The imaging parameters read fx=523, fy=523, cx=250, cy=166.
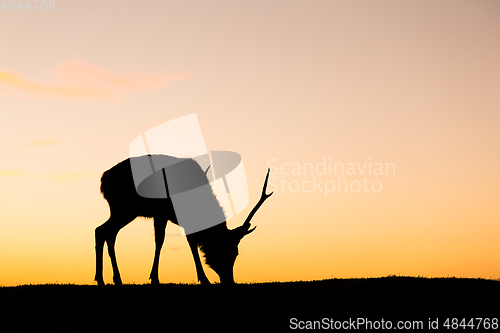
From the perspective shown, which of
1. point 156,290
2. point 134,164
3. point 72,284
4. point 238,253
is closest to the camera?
point 156,290

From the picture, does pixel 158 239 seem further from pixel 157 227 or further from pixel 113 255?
pixel 113 255

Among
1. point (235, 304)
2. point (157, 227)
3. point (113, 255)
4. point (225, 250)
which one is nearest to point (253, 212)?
point (225, 250)

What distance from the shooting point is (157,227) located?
51.9ft

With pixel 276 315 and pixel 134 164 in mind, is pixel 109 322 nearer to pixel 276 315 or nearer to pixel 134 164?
pixel 276 315

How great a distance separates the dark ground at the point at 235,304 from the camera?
981 cm

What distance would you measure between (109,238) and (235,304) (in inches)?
229

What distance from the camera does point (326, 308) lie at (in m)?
10.5

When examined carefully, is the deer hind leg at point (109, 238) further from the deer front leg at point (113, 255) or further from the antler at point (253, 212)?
the antler at point (253, 212)

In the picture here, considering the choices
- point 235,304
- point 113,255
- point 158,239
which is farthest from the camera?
point 158,239

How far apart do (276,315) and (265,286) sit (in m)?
2.48

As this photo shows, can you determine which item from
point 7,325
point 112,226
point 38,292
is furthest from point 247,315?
point 112,226

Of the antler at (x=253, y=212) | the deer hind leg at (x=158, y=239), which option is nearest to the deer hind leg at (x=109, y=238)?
the deer hind leg at (x=158, y=239)

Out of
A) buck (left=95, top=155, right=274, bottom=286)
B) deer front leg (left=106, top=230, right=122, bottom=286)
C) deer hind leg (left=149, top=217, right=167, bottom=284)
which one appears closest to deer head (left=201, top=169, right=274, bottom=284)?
buck (left=95, top=155, right=274, bottom=286)

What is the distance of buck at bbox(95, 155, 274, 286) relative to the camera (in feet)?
48.2
